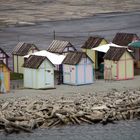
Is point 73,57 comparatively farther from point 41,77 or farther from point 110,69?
point 110,69

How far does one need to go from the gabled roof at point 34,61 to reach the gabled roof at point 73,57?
117 inches

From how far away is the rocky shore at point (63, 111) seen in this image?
210 feet

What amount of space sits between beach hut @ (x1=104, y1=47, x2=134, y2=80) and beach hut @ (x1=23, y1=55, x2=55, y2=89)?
6.79 meters

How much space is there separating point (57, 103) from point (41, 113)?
292cm

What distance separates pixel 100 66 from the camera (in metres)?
84.4

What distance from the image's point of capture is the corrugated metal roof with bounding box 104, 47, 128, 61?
8000 centimetres

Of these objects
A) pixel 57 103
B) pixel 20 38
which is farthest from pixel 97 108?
pixel 20 38

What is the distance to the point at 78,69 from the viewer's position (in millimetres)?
77438

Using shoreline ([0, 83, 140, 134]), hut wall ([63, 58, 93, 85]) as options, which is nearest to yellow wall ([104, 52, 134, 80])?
hut wall ([63, 58, 93, 85])

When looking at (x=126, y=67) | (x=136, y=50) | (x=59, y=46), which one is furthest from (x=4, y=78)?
(x=136, y=50)

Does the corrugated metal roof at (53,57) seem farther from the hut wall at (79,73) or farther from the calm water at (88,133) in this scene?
the calm water at (88,133)

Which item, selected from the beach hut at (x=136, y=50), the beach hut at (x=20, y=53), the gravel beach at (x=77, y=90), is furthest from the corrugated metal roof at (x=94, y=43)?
the gravel beach at (x=77, y=90)

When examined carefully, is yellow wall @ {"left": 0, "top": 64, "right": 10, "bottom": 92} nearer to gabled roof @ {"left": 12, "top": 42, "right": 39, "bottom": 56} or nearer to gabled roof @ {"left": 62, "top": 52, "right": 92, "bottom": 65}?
gabled roof @ {"left": 62, "top": 52, "right": 92, "bottom": 65}

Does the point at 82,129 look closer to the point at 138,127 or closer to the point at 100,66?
the point at 138,127
